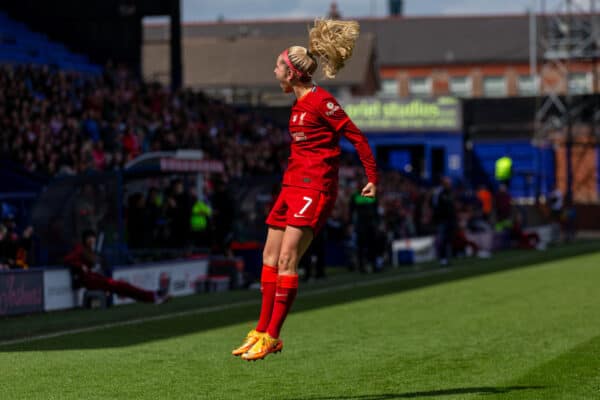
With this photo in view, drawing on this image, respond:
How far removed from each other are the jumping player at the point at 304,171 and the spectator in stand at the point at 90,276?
26.6 ft

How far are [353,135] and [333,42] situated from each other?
670mm

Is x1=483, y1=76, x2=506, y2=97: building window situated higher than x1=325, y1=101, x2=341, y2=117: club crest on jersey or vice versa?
x1=483, y1=76, x2=506, y2=97: building window

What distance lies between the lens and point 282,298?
8.32 metres

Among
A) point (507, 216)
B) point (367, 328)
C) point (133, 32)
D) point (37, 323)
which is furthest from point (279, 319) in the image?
point (133, 32)

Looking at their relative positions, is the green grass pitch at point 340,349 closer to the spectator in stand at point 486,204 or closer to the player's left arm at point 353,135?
the player's left arm at point 353,135

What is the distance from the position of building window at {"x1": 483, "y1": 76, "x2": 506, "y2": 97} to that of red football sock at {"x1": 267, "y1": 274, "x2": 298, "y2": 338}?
7648 cm

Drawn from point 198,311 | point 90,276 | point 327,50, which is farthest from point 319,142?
point 90,276

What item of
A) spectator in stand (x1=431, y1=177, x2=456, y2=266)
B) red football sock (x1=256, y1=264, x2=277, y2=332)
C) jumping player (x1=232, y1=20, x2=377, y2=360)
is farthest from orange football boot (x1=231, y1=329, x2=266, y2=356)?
spectator in stand (x1=431, y1=177, x2=456, y2=266)

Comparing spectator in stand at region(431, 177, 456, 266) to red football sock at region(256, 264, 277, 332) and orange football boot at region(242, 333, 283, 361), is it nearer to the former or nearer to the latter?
red football sock at region(256, 264, 277, 332)

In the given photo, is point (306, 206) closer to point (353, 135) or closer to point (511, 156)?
point (353, 135)

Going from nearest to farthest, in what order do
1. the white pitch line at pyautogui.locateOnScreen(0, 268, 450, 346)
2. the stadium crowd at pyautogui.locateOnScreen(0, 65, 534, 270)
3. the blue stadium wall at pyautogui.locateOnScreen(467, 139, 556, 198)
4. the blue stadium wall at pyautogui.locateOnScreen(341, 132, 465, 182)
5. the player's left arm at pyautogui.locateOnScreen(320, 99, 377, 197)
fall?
the player's left arm at pyautogui.locateOnScreen(320, 99, 377, 197), the white pitch line at pyautogui.locateOnScreen(0, 268, 450, 346), the stadium crowd at pyautogui.locateOnScreen(0, 65, 534, 270), the blue stadium wall at pyautogui.locateOnScreen(341, 132, 465, 182), the blue stadium wall at pyautogui.locateOnScreen(467, 139, 556, 198)

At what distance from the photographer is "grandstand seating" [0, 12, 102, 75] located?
3225cm

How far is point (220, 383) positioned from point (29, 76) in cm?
1979

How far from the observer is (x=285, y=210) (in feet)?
27.6
